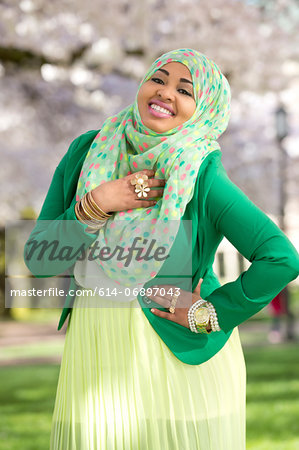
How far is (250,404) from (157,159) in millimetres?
4118

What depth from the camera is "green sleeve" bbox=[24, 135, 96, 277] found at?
1.77 m

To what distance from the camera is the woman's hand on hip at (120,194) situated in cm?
173

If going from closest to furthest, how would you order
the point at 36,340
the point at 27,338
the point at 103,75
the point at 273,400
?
the point at 273,400 → the point at 103,75 → the point at 36,340 → the point at 27,338

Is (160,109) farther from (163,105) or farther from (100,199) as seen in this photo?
(100,199)

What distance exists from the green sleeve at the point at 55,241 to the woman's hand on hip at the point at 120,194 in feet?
0.32

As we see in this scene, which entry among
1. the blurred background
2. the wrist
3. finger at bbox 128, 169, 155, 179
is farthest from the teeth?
the blurred background

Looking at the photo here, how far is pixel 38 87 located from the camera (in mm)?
7984

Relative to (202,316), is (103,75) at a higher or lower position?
higher

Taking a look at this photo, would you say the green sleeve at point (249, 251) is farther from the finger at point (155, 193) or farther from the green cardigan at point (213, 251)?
the finger at point (155, 193)

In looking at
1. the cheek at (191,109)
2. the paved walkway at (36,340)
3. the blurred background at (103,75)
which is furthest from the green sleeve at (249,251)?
the paved walkway at (36,340)

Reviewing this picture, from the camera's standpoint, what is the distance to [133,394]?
1760 mm

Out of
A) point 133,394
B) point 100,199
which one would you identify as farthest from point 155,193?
point 133,394

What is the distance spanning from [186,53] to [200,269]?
26.9 inches

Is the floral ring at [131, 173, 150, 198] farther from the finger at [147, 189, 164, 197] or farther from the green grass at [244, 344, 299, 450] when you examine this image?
the green grass at [244, 344, 299, 450]
